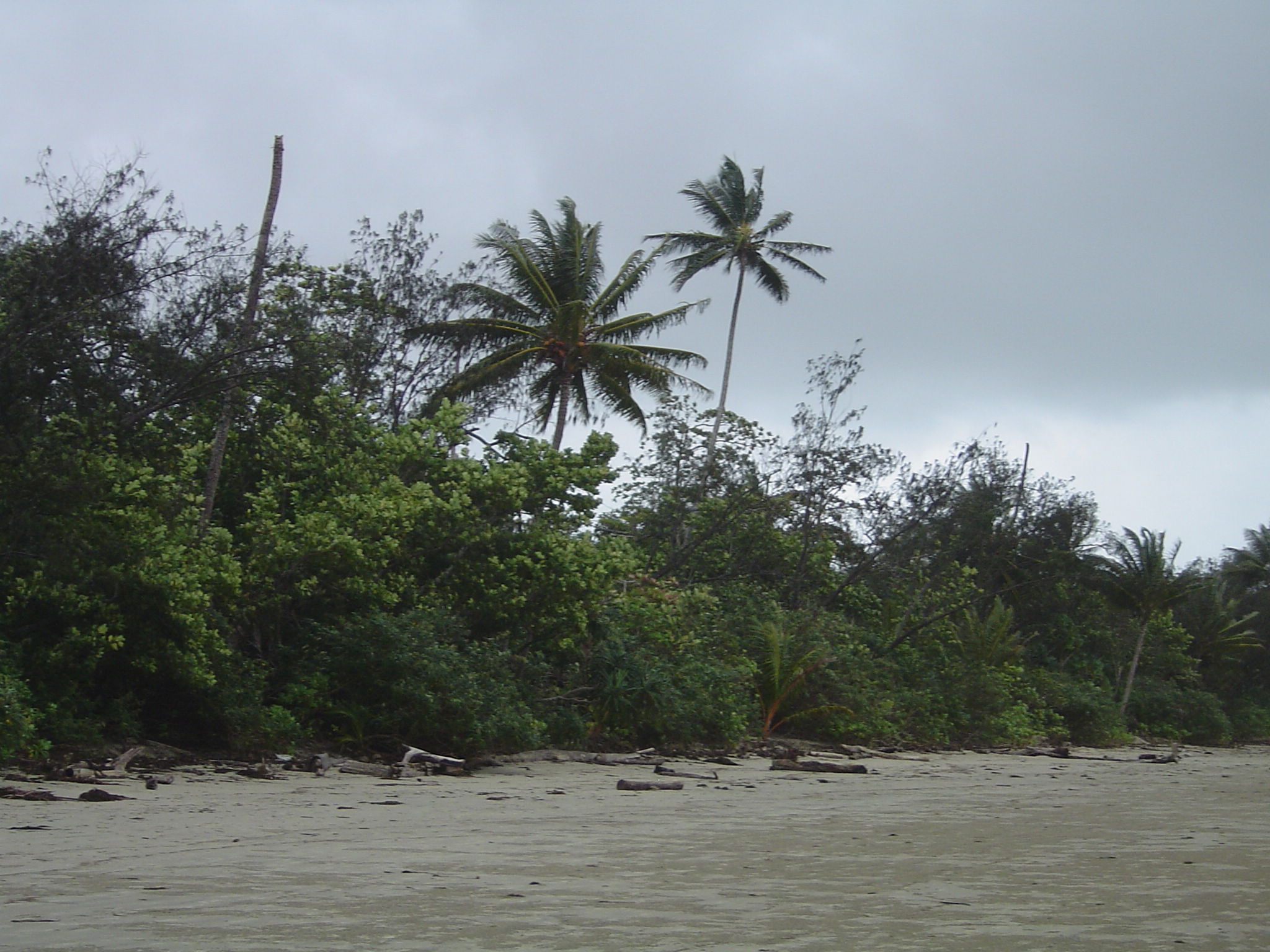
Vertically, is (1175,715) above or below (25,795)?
above

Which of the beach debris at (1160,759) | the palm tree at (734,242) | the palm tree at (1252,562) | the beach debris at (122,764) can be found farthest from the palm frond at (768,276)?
the palm tree at (1252,562)

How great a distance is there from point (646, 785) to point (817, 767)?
4.10 meters

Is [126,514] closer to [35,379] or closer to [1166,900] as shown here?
[35,379]

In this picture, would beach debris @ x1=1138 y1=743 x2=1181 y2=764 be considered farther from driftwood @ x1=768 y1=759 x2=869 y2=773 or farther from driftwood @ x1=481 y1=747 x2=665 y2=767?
driftwood @ x1=481 y1=747 x2=665 y2=767

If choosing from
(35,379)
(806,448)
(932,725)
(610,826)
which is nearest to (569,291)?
(806,448)

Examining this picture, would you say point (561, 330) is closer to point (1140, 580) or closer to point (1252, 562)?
point (1140, 580)

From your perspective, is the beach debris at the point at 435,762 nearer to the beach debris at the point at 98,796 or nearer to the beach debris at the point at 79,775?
the beach debris at the point at 79,775

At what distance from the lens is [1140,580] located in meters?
34.3

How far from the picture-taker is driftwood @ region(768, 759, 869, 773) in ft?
44.9

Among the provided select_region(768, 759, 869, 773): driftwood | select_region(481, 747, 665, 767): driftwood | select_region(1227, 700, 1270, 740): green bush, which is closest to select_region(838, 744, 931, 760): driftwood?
select_region(768, 759, 869, 773): driftwood

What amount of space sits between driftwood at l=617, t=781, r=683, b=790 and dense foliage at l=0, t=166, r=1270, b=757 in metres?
2.30

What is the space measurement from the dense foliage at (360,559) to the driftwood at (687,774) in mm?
1603

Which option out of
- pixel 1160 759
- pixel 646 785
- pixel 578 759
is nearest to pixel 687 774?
pixel 578 759

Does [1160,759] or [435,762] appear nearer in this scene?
[435,762]
